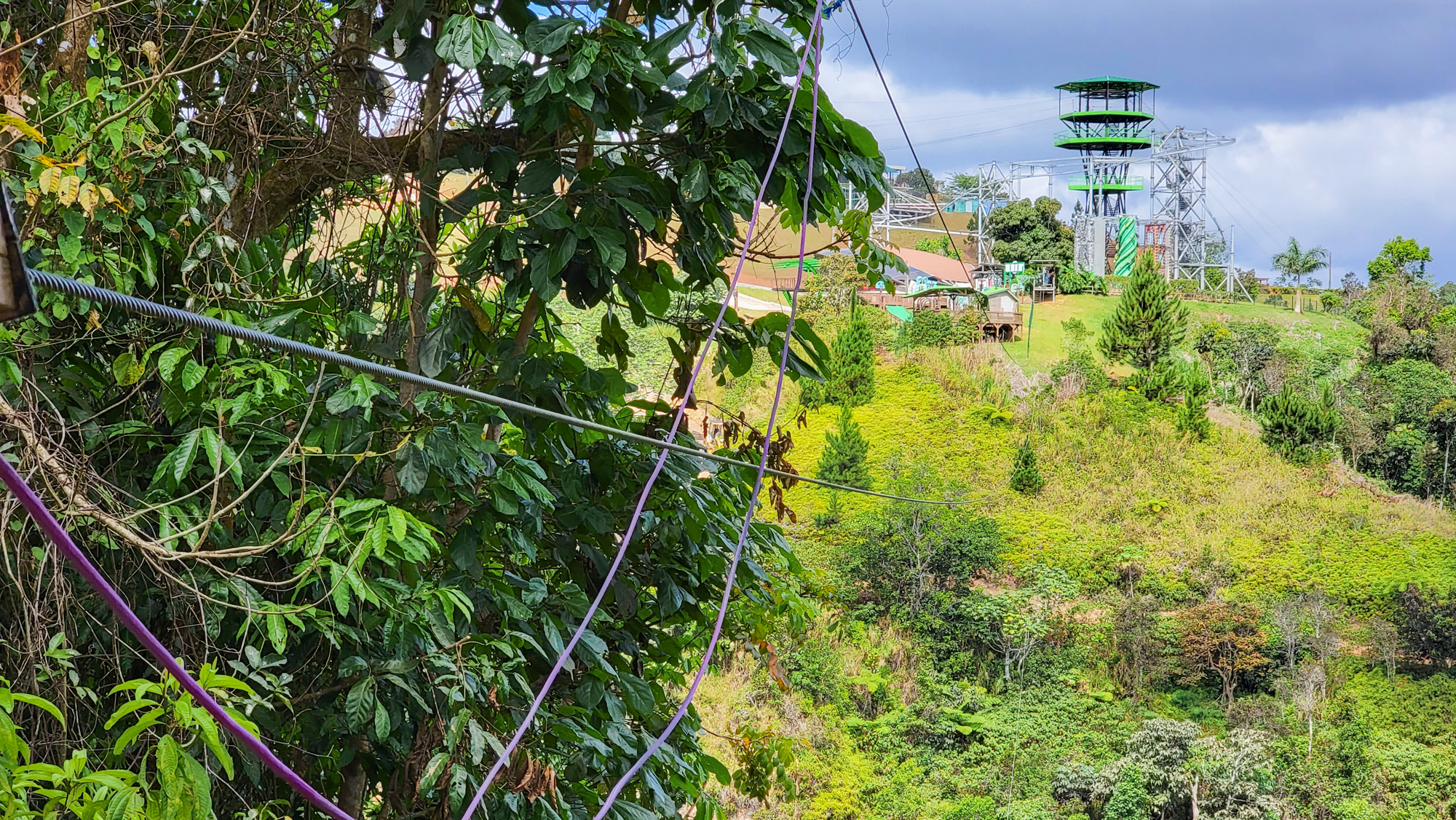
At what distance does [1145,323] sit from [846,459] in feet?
11.0

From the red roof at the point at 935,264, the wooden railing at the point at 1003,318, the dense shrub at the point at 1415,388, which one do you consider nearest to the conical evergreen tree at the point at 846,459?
the wooden railing at the point at 1003,318

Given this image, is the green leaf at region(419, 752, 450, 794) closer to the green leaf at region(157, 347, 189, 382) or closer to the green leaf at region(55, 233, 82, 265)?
the green leaf at region(157, 347, 189, 382)

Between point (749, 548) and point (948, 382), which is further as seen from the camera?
point (948, 382)

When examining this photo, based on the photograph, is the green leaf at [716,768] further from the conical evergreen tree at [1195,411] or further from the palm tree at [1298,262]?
the palm tree at [1298,262]

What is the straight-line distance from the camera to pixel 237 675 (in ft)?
4.25

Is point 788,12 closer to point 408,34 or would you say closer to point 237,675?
point 408,34

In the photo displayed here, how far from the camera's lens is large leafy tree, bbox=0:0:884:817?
130cm

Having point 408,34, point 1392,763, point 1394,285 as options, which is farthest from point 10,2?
point 1394,285

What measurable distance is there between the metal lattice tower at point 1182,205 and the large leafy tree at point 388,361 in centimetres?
1491

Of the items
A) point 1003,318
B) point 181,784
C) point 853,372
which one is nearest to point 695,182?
point 181,784

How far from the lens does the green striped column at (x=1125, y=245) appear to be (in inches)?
593

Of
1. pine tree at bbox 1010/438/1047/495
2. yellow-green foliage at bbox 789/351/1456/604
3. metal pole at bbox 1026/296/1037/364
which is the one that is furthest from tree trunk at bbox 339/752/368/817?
metal pole at bbox 1026/296/1037/364

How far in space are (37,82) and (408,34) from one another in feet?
1.56

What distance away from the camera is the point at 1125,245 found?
15336 millimetres
